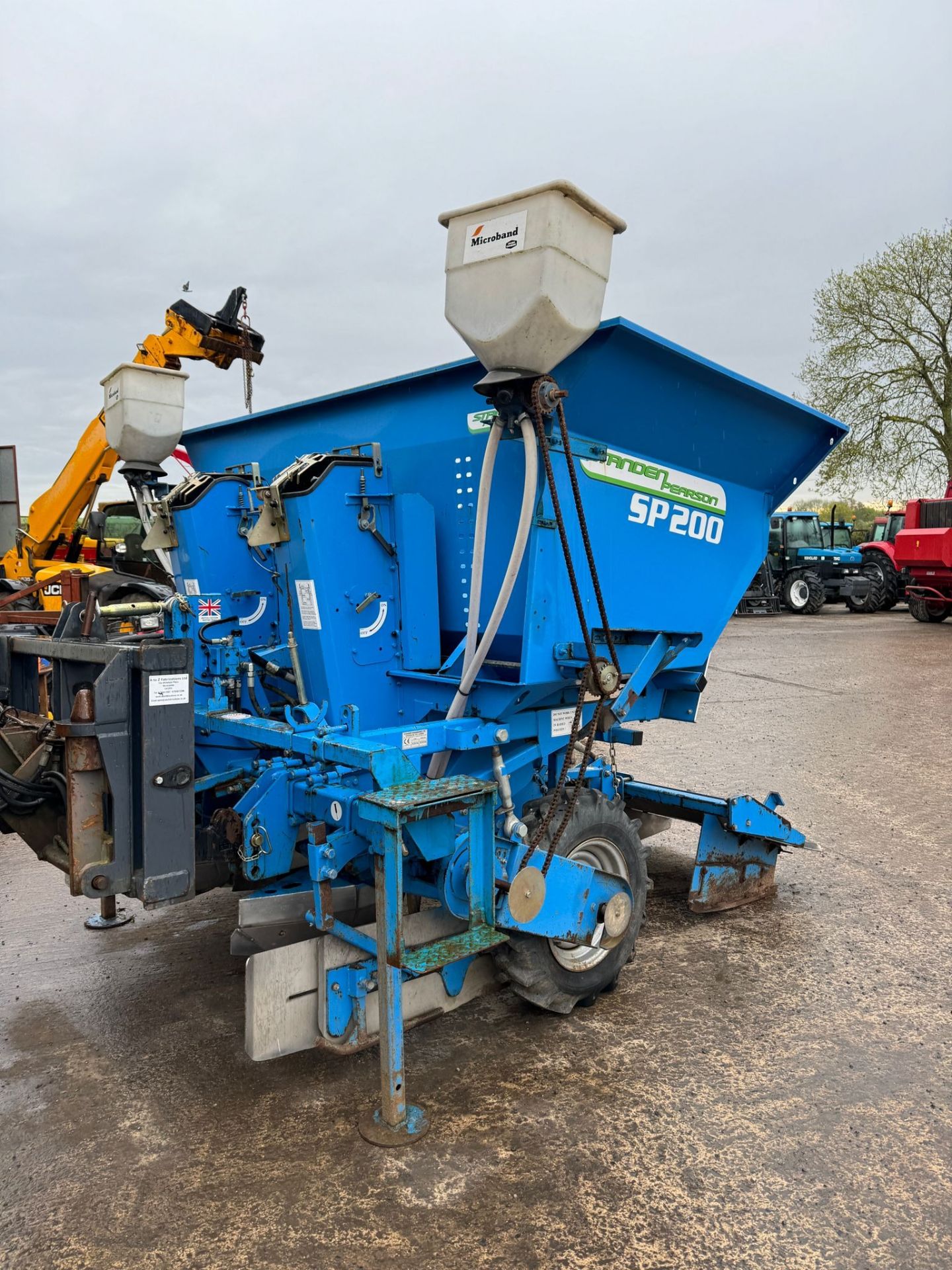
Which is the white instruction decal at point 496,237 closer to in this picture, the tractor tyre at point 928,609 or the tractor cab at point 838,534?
the tractor tyre at point 928,609

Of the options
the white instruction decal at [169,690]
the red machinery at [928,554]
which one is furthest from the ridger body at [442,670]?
the red machinery at [928,554]

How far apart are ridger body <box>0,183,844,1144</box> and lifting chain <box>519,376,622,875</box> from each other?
2 centimetres

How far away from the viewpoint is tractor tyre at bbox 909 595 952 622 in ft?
60.7

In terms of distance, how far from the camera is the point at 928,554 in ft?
57.6

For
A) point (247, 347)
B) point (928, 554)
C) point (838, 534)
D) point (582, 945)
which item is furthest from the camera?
point (838, 534)

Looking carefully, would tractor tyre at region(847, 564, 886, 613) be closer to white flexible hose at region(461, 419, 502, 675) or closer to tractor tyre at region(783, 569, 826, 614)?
tractor tyre at region(783, 569, 826, 614)

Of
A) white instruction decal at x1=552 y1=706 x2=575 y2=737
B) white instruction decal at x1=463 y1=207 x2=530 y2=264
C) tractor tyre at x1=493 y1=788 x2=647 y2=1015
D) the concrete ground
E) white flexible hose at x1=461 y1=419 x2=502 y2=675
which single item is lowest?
A: the concrete ground

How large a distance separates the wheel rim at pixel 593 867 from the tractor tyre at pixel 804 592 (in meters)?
19.0

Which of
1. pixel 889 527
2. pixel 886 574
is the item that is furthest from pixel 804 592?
pixel 889 527

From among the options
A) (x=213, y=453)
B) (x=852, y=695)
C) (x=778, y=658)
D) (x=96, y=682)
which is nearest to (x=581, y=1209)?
(x=96, y=682)

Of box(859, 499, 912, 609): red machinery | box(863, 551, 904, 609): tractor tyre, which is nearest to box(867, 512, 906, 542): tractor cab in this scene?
box(859, 499, 912, 609): red machinery

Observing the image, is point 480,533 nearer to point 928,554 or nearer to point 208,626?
point 208,626

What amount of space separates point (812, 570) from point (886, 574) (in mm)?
1759

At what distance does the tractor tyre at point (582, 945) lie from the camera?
124 inches
